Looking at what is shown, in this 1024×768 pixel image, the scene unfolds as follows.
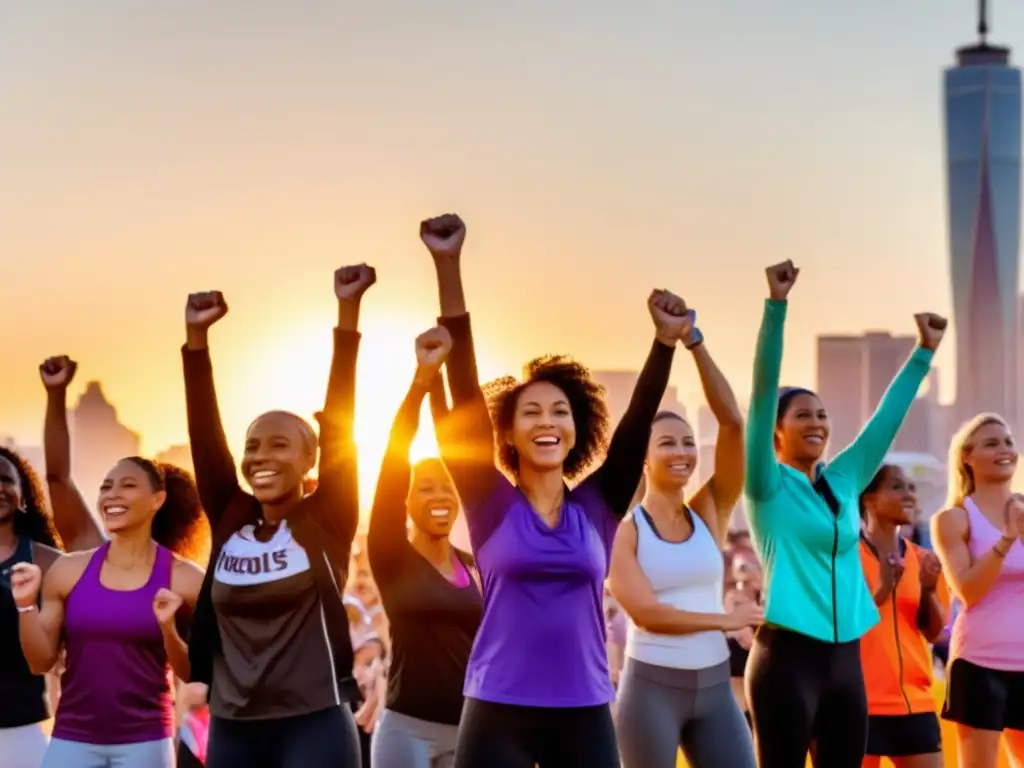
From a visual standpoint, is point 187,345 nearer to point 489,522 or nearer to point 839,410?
point 489,522

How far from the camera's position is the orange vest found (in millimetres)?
7547

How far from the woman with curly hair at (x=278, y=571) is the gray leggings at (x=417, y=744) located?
3.21 feet

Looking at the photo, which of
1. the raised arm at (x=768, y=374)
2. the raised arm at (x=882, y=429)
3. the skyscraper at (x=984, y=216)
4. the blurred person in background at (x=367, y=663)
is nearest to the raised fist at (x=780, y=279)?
the raised arm at (x=768, y=374)

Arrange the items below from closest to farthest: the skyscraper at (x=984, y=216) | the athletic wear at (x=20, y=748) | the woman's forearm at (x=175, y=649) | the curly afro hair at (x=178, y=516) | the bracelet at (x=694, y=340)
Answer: the woman's forearm at (x=175, y=649)
the bracelet at (x=694, y=340)
the athletic wear at (x=20, y=748)
the curly afro hair at (x=178, y=516)
the skyscraper at (x=984, y=216)

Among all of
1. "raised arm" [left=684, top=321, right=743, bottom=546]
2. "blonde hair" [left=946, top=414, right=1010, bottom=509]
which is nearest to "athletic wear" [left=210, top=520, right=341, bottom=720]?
"raised arm" [left=684, top=321, right=743, bottom=546]

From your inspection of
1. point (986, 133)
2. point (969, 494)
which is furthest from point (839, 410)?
point (969, 494)

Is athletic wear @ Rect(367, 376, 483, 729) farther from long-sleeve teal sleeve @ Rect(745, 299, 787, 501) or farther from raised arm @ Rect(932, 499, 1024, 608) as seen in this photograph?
raised arm @ Rect(932, 499, 1024, 608)

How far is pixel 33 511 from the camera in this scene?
23.8 feet

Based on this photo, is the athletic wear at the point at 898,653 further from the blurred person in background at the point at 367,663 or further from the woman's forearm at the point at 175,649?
the woman's forearm at the point at 175,649

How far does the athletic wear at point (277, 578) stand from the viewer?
557 cm

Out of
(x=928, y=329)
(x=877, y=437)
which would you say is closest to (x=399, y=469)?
(x=877, y=437)

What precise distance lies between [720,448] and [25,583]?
108 inches

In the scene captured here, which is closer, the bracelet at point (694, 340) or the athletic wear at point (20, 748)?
the bracelet at point (694, 340)

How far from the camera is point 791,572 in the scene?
6.76 m
